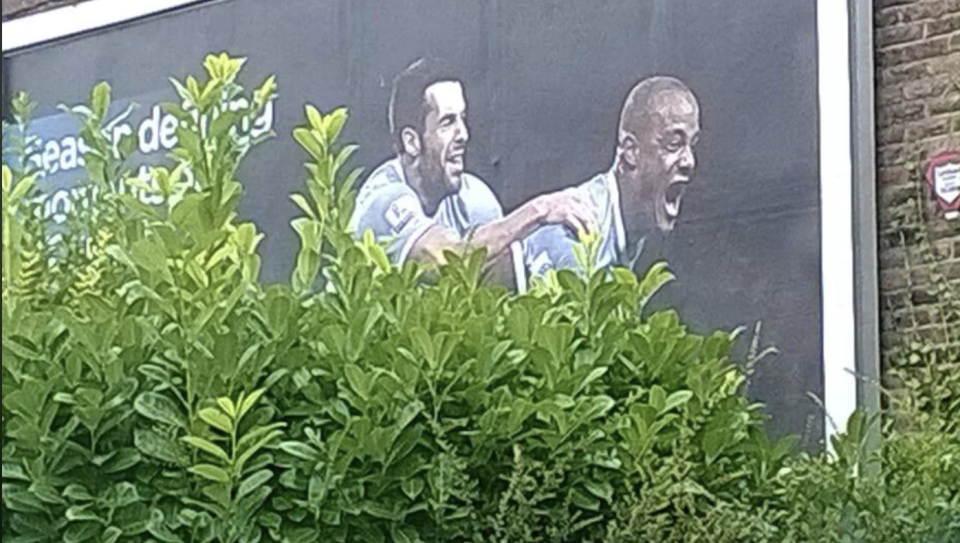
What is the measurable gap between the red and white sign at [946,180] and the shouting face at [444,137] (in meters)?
1.76

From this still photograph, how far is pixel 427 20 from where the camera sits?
702 cm

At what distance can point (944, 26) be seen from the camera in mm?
6156

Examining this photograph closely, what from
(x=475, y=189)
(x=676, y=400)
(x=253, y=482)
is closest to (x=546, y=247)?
(x=475, y=189)

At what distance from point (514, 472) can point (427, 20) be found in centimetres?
338

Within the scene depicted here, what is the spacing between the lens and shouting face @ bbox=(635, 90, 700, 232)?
6.40 metres

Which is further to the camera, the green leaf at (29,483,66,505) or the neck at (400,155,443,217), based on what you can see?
the neck at (400,155,443,217)

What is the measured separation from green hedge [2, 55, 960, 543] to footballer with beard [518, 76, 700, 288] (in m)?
2.01

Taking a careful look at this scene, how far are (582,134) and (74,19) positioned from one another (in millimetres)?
2499

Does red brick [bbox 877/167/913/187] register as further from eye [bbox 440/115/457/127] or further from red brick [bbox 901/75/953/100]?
eye [bbox 440/115/457/127]

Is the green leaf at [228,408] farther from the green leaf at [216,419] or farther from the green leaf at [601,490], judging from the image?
the green leaf at [601,490]

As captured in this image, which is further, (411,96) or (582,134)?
(411,96)

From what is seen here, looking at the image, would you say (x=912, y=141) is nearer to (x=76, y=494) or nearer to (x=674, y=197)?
(x=674, y=197)

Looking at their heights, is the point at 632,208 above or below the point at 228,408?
above

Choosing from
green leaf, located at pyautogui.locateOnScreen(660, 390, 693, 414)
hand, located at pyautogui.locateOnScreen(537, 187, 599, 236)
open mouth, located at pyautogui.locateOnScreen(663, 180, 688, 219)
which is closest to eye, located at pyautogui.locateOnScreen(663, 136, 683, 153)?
open mouth, located at pyautogui.locateOnScreen(663, 180, 688, 219)
